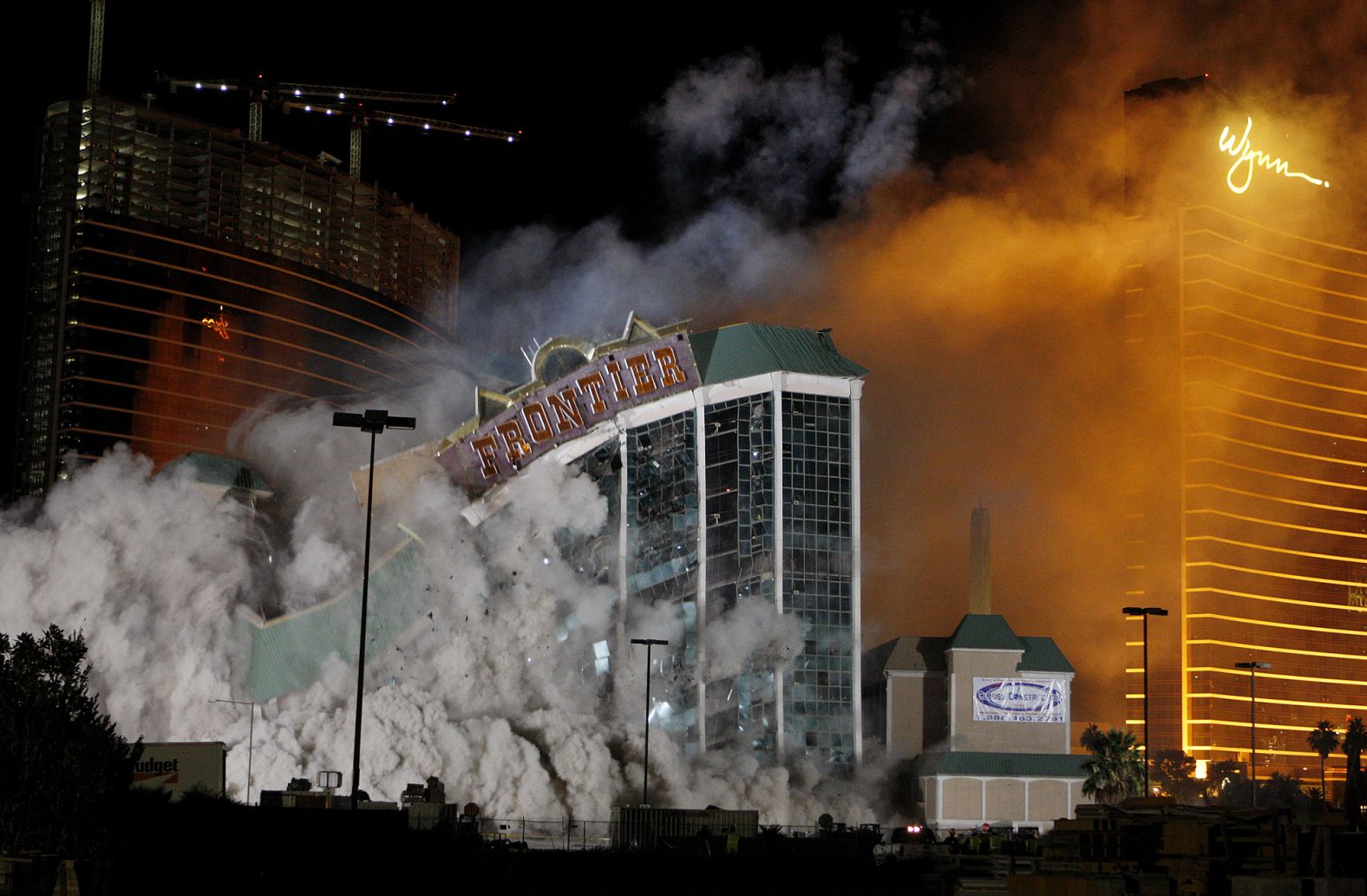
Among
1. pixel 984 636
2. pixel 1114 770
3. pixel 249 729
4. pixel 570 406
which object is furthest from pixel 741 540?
pixel 1114 770

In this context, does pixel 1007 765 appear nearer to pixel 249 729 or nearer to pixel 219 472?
pixel 249 729

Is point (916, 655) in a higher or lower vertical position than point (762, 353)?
lower

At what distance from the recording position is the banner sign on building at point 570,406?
10525cm

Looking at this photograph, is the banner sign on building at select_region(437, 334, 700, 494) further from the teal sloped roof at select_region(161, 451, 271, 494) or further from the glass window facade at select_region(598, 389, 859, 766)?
the teal sloped roof at select_region(161, 451, 271, 494)

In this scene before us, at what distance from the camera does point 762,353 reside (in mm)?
107625

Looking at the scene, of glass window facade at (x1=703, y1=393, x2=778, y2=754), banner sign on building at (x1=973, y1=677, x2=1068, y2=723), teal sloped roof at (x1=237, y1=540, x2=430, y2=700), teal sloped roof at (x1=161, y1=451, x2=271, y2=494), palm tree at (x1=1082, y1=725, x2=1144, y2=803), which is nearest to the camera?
teal sloped roof at (x1=237, y1=540, x2=430, y2=700)

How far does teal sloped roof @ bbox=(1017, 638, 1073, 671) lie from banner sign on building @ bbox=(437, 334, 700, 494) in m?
31.3

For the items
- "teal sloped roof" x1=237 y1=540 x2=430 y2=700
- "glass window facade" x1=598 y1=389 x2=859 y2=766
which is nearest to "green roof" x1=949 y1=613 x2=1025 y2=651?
"glass window facade" x1=598 y1=389 x2=859 y2=766

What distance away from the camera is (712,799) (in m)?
99.9

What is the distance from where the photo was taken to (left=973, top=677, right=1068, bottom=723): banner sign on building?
388ft

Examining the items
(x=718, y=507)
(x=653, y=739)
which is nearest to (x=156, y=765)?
(x=653, y=739)

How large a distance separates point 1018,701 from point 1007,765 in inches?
239

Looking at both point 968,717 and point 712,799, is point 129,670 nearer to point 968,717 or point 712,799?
point 712,799

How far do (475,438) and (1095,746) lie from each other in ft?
159
